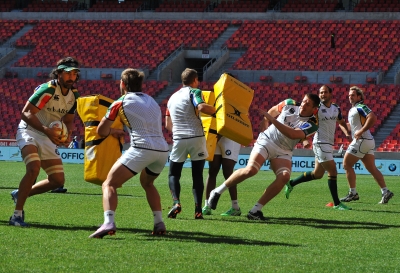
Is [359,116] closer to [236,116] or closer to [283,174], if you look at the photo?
[283,174]

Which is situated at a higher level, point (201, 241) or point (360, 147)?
point (201, 241)

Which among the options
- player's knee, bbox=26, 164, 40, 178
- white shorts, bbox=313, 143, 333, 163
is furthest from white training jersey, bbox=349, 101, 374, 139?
player's knee, bbox=26, 164, 40, 178

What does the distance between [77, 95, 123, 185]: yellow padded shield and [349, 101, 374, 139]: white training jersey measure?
6.54 m

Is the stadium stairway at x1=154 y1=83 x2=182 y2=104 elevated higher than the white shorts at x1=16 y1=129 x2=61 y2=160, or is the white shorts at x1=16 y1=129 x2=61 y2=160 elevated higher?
the white shorts at x1=16 y1=129 x2=61 y2=160

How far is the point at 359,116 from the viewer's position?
14695mm

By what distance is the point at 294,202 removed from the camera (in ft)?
47.8

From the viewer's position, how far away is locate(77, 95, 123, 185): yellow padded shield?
9102mm

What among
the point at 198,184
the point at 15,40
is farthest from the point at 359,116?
the point at 15,40

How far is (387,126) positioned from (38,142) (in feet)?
81.8

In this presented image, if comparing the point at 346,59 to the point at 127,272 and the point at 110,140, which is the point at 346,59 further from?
the point at 127,272

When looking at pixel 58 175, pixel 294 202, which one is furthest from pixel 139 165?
pixel 294 202

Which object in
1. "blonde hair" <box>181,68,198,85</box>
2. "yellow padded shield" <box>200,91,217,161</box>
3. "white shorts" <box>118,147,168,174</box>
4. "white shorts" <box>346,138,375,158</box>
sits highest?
"blonde hair" <box>181,68,198,85</box>

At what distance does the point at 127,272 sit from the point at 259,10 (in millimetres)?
37903

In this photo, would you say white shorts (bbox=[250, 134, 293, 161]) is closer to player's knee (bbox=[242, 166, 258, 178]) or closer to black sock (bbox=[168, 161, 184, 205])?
player's knee (bbox=[242, 166, 258, 178])
